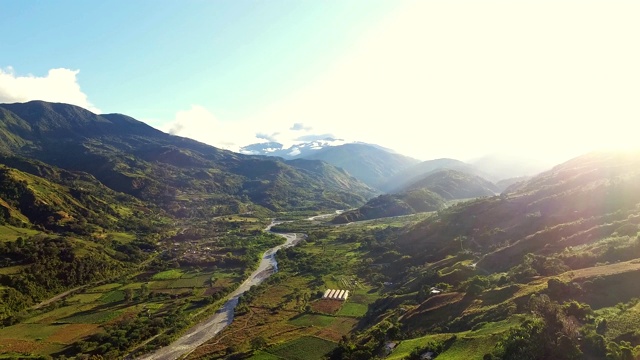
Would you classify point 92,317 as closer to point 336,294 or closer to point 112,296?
point 112,296

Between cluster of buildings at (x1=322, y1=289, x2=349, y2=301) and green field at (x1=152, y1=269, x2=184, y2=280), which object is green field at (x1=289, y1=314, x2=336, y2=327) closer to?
cluster of buildings at (x1=322, y1=289, x2=349, y2=301)

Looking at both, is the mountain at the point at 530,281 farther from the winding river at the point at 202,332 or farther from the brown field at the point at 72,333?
the brown field at the point at 72,333

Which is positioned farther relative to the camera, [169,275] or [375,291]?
[169,275]

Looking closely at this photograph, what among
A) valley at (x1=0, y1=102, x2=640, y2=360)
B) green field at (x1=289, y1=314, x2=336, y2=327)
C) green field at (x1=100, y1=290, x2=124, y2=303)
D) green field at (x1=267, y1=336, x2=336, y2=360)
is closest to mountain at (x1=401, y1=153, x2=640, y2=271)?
valley at (x1=0, y1=102, x2=640, y2=360)

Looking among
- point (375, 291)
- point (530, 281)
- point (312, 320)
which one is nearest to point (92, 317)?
point (312, 320)

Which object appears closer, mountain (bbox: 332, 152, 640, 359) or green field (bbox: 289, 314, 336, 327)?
mountain (bbox: 332, 152, 640, 359)
